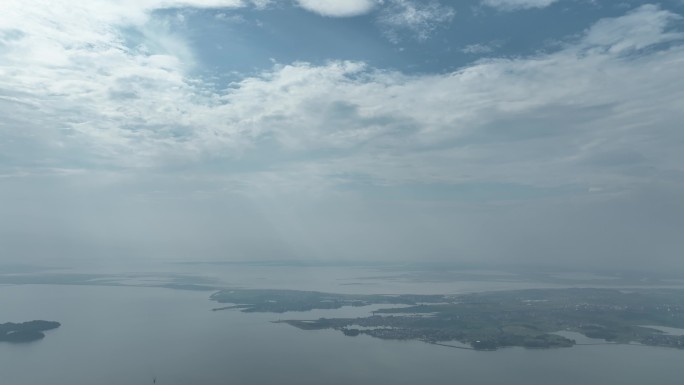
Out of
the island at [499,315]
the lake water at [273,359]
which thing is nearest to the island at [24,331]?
the lake water at [273,359]

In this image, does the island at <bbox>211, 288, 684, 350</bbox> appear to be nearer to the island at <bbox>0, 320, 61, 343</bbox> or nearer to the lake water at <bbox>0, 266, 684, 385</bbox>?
the lake water at <bbox>0, 266, 684, 385</bbox>

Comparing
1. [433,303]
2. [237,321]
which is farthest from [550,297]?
[237,321]

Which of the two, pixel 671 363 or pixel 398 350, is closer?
pixel 671 363

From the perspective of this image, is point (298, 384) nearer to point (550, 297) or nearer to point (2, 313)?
point (2, 313)

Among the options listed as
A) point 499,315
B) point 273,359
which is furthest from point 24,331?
point 499,315

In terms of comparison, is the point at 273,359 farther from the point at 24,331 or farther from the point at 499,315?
the point at 499,315

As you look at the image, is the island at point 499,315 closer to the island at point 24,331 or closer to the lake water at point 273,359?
the lake water at point 273,359

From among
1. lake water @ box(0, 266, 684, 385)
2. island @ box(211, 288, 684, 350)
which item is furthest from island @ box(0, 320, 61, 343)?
island @ box(211, 288, 684, 350)
